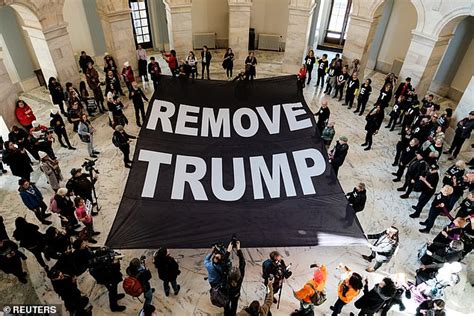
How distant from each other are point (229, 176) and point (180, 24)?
826 cm

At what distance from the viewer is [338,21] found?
55.2 ft

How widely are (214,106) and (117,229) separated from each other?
4.55m

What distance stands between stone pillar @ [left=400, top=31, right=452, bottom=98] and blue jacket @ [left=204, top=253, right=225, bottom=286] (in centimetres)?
A: 994

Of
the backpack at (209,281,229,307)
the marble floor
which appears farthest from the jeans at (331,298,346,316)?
the backpack at (209,281,229,307)

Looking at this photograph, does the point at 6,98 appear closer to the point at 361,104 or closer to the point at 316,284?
the point at 316,284

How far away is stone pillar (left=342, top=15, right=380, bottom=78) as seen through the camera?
12346 mm

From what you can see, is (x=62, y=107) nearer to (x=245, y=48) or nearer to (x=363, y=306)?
(x=245, y=48)

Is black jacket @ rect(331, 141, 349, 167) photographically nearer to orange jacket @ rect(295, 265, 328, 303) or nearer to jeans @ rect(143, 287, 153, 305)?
orange jacket @ rect(295, 265, 328, 303)

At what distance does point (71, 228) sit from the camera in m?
7.03

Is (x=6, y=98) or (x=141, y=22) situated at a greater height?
(x=141, y=22)

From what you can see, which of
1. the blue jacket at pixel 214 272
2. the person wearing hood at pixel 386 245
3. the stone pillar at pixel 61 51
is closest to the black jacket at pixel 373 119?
the person wearing hood at pixel 386 245

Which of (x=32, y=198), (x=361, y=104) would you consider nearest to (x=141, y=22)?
(x=361, y=104)

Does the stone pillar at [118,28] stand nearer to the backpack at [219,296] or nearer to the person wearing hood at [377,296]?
the backpack at [219,296]

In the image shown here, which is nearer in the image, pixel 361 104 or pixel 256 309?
pixel 256 309
